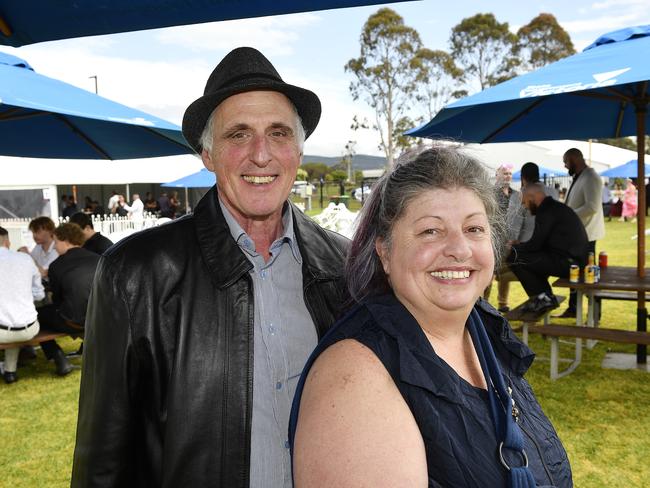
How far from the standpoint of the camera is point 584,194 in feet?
26.4

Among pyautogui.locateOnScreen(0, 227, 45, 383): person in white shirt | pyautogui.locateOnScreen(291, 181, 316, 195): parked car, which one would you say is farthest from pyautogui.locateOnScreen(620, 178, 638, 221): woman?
pyautogui.locateOnScreen(0, 227, 45, 383): person in white shirt

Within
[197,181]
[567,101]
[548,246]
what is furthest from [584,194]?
[197,181]

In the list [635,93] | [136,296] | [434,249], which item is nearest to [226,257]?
[136,296]

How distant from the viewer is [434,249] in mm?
1599

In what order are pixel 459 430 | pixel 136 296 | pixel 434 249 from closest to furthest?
pixel 459 430
pixel 434 249
pixel 136 296

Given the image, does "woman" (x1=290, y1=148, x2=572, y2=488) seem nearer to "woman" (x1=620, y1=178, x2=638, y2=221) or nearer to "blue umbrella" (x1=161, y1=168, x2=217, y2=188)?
"blue umbrella" (x1=161, y1=168, x2=217, y2=188)

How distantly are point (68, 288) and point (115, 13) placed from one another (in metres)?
4.60

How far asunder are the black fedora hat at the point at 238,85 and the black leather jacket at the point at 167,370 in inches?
19.0

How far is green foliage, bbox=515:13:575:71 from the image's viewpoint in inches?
1506

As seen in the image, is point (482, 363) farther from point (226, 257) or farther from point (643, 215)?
point (643, 215)

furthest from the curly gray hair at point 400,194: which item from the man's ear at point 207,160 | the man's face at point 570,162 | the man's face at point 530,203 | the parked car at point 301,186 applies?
the parked car at point 301,186

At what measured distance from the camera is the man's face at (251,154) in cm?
194

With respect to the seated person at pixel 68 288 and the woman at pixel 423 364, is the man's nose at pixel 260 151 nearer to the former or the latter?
the woman at pixel 423 364

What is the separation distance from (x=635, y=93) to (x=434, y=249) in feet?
17.5
